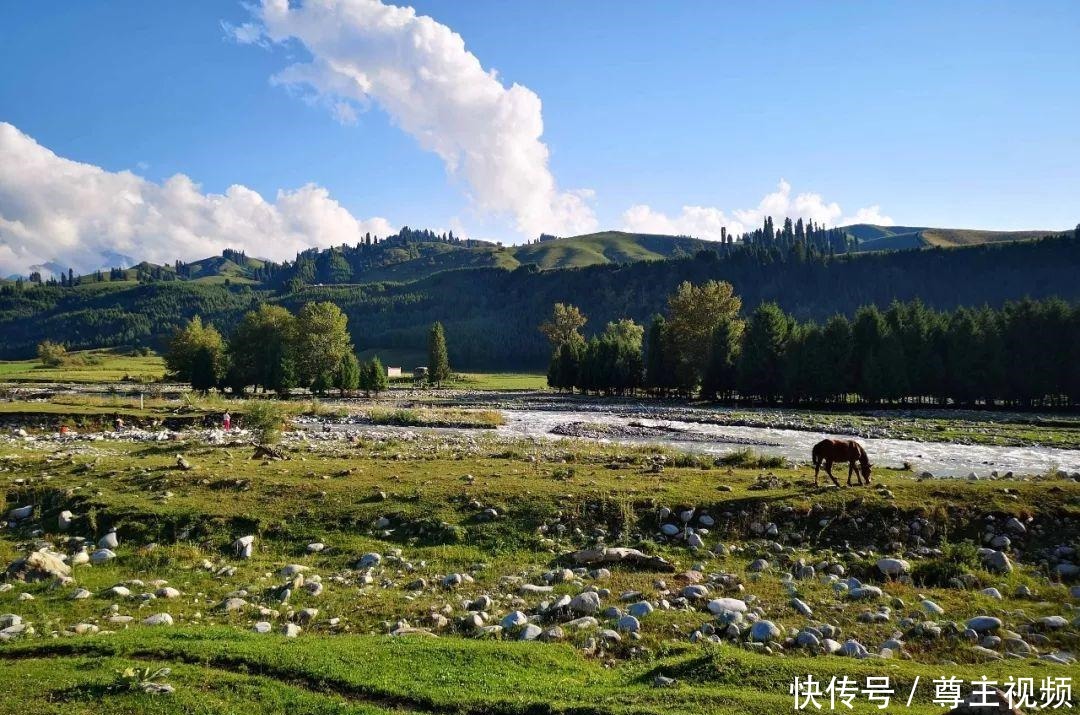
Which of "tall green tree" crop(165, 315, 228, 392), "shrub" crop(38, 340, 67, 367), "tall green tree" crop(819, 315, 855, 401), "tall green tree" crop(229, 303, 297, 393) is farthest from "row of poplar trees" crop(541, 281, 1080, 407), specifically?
"shrub" crop(38, 340, 67, 367)

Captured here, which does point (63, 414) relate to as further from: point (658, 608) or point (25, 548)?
point (658, 608)

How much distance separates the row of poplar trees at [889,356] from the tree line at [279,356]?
5185cm

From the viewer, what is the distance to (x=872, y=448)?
3775 centimetres

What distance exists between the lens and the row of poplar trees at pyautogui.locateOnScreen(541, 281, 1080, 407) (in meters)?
72.4

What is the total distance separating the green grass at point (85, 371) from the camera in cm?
11994

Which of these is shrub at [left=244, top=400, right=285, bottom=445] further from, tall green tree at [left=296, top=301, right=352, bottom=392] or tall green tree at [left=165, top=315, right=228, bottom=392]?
tall green tree at [left=165, top=315, right=228, bottom=392]

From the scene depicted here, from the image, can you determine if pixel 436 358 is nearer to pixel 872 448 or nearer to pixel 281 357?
pixel 281 357

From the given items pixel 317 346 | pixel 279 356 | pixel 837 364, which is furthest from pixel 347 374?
pixel 837 364

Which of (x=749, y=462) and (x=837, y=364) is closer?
(x=749, y=462)

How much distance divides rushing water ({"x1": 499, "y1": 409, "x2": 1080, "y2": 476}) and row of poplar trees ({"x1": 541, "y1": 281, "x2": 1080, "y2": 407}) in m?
28.4

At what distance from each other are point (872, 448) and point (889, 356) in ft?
142

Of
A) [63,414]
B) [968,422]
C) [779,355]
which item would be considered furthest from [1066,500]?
[779,355]

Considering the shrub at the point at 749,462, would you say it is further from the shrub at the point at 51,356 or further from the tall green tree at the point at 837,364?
the shrub at the point at 51,356

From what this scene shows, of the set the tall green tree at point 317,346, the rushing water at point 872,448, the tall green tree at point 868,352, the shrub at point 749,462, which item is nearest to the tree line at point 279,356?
the tall green tree at point 317,346
